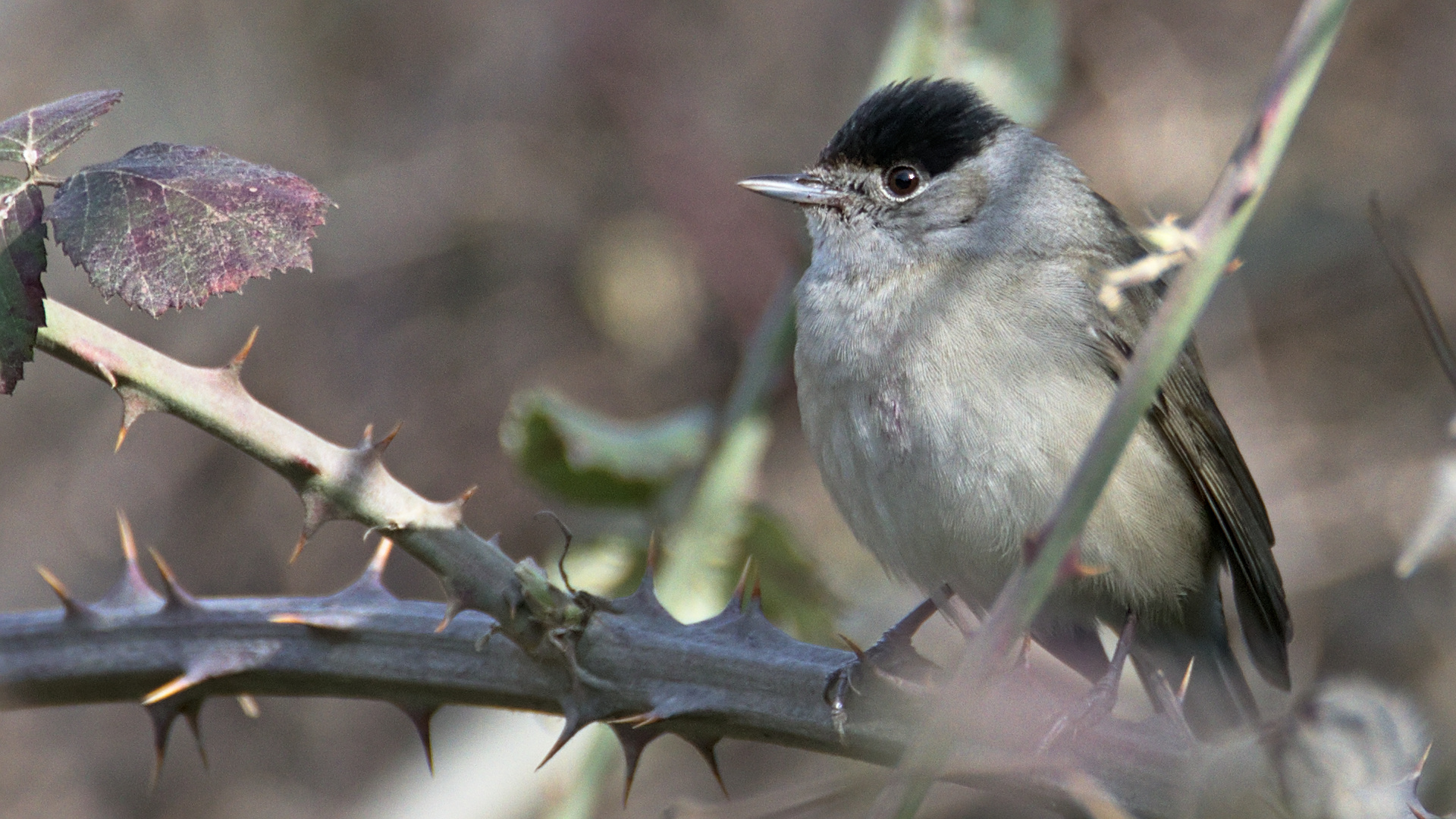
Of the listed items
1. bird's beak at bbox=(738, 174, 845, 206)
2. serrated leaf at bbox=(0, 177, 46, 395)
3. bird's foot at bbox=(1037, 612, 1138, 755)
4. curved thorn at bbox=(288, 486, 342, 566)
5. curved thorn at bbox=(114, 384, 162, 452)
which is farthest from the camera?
bird's beak at bbox=(738, 174, 845, 206)

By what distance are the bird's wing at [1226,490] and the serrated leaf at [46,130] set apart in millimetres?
2458

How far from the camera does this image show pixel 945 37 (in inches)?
133

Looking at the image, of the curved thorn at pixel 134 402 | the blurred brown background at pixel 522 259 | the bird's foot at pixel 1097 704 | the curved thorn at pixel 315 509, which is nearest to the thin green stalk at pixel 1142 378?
the bird's foot at pixel 1097 704

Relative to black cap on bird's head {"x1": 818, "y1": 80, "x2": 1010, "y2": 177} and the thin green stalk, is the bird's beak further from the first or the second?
the thin green stalk

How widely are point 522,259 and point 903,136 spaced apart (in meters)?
3.47

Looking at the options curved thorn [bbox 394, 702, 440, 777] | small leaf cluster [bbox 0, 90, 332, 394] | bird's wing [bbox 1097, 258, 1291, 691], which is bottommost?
curved thorn [bbox 394, 702, 440, 777]

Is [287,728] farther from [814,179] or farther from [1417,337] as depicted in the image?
[1417,337]

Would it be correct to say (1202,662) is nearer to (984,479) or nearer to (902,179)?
(984,479)

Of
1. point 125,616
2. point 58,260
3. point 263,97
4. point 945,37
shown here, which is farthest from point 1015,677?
point 263,97

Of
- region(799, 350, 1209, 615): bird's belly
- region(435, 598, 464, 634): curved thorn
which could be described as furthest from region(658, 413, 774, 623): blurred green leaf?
region(435, 598, 464, 634): curved thorn

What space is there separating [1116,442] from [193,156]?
1200 mm

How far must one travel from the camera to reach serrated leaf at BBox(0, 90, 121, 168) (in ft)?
5.30

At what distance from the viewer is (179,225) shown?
63.7 inches

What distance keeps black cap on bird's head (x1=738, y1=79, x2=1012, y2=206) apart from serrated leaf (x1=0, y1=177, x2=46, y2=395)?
2.25 metres
